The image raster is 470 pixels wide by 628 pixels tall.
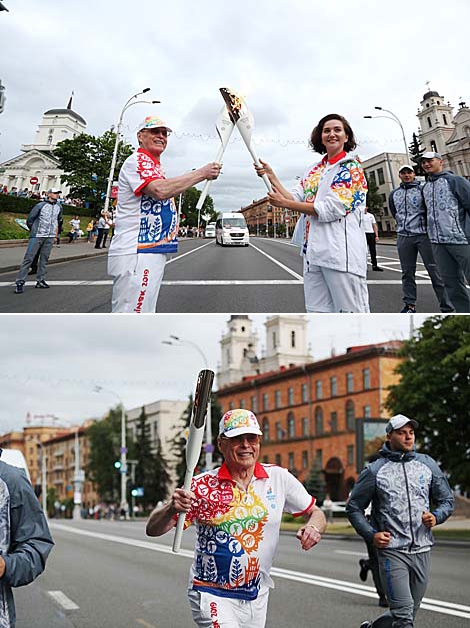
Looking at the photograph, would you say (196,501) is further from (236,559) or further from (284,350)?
(284,350)

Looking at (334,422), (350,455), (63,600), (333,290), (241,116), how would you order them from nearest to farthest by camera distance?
(241,116), (333,290), (63,600), (350,455), (334,422)

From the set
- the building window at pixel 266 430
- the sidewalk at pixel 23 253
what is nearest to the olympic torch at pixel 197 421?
the sidewalk at pixel 23 253

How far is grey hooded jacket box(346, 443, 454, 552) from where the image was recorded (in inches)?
217

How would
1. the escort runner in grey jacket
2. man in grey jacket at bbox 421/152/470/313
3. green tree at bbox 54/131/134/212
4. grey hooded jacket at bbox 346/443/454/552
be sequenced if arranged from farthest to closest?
green tree at bbox 54/131/134/212, man in grey jacket at bbox 421/152/470/313, grey hooded jacket at bbox 346/443/454/552, the escort runner in grey jacket

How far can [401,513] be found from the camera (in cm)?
555

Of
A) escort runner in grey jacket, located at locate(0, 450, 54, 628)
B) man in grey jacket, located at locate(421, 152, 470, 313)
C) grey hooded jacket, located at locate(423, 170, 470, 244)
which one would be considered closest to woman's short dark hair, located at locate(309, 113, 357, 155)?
man in grey jacket, located at locate(421, 152, 470, 313)

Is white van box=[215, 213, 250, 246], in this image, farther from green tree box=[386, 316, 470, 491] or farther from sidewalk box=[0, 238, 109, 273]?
green tree box=[386, 316, 470, 491]

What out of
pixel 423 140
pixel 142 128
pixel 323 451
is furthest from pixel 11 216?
pixel 323 451

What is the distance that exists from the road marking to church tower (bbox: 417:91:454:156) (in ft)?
37.2

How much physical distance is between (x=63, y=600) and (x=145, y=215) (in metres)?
5.97

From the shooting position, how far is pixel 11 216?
3544cm

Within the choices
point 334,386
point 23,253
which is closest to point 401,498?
point 23,253

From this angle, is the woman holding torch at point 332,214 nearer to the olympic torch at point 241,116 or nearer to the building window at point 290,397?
the olympic torch at point 241,116

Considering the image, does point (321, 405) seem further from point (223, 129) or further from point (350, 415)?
point (223, 129)
